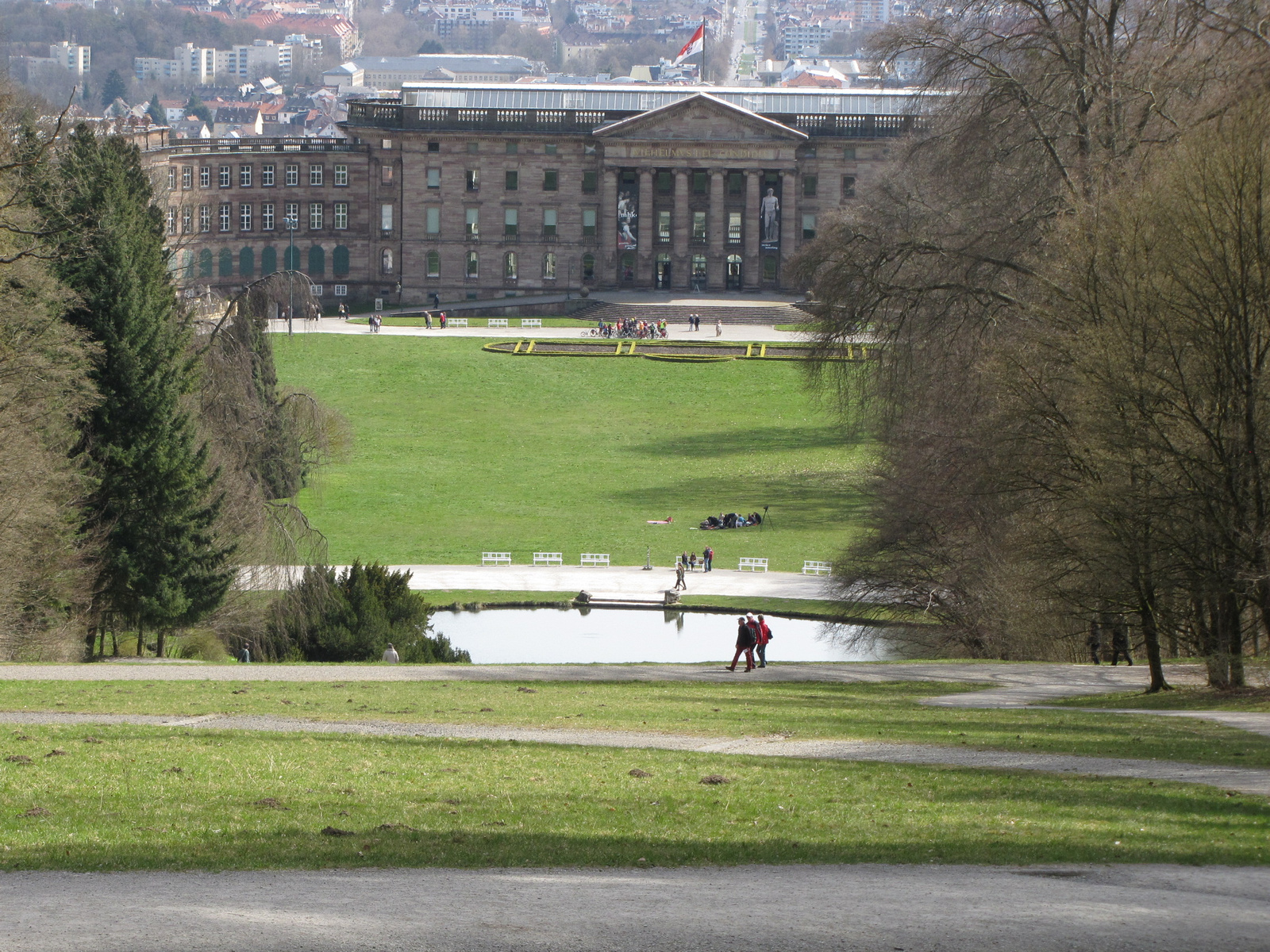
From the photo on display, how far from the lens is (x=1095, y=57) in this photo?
106 ft

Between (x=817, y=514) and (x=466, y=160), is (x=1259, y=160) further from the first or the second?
(x=466, y=160)

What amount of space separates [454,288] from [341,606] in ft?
279

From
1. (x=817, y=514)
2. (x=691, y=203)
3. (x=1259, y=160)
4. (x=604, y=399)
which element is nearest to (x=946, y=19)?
(x=1259, y=160)

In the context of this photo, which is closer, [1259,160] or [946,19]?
[1259,160]

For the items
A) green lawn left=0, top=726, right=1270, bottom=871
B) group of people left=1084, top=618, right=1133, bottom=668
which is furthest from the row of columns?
green lawn left=0, top=726, right=1270, bottom=871

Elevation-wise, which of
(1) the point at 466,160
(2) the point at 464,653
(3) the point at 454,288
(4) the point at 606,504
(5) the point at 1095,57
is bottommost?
(2) the point at 464,653

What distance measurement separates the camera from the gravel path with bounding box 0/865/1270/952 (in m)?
10.7

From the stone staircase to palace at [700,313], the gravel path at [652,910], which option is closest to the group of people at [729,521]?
the stone staircase to palace at [700,313]

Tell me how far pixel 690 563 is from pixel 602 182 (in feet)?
231

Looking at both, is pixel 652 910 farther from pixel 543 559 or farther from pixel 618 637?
pixel 543 559

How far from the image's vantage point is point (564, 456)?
238 ft

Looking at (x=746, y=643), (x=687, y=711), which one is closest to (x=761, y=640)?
(x=746, y=643)

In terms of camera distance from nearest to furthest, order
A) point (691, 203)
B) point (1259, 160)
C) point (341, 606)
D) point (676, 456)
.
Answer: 1. point (1259, 160)
2. point (341, 606)
3. point (676, 456)
4. point (691, 203)

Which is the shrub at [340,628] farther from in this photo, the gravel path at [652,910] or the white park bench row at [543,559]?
the gravel path at [652,910]
